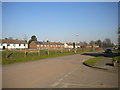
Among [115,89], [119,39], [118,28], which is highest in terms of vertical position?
[118,28]

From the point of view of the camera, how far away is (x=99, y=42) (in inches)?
4744

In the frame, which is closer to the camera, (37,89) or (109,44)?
(37,89)

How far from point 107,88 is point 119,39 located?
14.3 metres

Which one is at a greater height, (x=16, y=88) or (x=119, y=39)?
(x=119, y=39)

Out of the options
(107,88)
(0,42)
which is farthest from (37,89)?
(0,42)

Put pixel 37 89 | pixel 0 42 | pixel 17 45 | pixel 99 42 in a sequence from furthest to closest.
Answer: pixel 99 42
pixel 17 45
pixel 0 42
pixel 37 89

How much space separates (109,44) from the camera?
397 feet

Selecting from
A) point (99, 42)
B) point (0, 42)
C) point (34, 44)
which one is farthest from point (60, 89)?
point (99, 42)

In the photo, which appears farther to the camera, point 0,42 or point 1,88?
point 0,42

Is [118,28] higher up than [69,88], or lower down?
higher up

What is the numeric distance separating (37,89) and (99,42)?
120m

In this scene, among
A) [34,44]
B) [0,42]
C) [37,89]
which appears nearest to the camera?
[37,89]

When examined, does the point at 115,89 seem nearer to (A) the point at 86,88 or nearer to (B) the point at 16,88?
(A) the point at 86,88

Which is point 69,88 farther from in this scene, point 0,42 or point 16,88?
point 0,42
